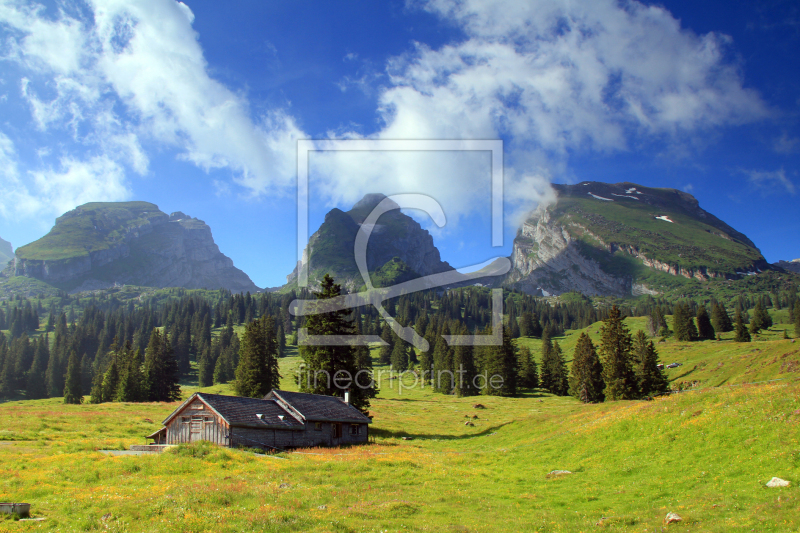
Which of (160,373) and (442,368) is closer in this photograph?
(160,373)

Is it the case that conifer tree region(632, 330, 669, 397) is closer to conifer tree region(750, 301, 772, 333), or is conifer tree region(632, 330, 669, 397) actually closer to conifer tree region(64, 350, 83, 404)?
conifer tree region(750, 301, 772, 333)

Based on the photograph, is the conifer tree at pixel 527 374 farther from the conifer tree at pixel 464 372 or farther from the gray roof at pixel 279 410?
the gray roof at pixel 279 410

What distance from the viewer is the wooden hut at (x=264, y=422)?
35.1m

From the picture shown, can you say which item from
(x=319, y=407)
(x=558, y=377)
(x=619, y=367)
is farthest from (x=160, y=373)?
(x=558, y=377)

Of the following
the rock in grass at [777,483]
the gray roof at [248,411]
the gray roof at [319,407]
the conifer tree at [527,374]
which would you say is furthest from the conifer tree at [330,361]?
the conifer tree at [527,374]

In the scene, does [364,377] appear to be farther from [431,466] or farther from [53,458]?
[53,458]

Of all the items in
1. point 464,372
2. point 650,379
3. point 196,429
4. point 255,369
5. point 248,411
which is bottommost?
point 464,372

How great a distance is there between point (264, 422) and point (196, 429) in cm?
548

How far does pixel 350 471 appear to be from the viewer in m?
25.0

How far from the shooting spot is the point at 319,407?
42.2m

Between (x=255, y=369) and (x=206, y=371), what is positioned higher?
(x=255, y=369)

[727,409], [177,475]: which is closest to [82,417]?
[177,475]

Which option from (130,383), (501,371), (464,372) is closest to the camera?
(130,383)

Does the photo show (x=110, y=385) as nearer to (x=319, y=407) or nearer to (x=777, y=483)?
(x=319, y=407)
